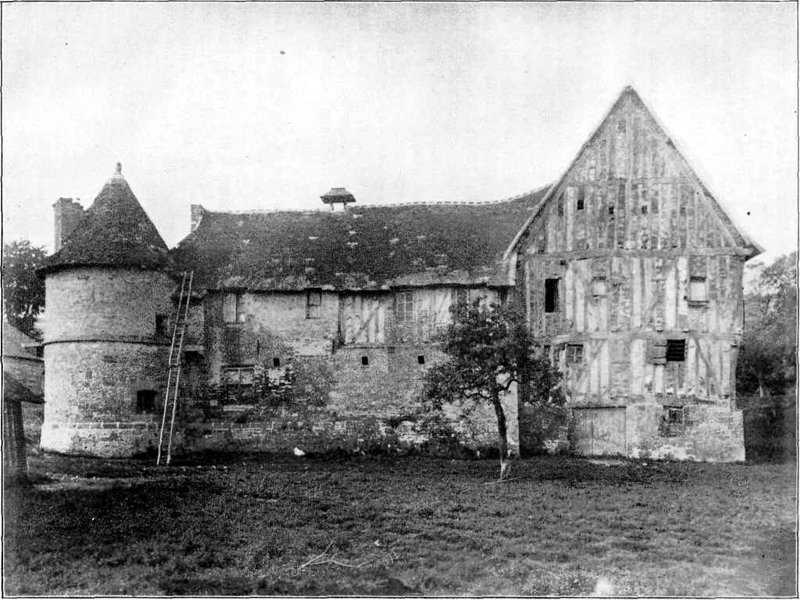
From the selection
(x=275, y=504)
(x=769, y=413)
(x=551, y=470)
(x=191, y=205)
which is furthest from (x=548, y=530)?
(x=769, y=413)

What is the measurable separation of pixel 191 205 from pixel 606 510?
60.4 feet

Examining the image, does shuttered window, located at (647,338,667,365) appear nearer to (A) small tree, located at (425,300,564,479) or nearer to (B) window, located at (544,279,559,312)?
(B) window, located at (544,279,559,312)

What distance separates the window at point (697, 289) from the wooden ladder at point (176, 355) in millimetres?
14746

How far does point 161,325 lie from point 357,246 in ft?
21.3

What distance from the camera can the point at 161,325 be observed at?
24234mm

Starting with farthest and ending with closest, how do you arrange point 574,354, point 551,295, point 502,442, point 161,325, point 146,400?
point 551,295 < point 574,354 < point 161,325 < point 146,400 < point 502,442

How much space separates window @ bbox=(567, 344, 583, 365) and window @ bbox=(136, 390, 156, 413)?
12135mm

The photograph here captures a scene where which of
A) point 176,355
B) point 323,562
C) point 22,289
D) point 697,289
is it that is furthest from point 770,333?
point 22,289

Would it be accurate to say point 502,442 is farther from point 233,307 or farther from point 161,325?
point 161,325

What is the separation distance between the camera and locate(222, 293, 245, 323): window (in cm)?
2527

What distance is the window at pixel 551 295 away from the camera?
2464 cm

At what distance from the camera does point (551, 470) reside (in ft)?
67.3

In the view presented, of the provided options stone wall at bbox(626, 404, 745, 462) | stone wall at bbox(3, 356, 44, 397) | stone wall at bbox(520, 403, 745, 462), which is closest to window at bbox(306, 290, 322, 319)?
stone wall at bbox(520, 403, 745, 462)

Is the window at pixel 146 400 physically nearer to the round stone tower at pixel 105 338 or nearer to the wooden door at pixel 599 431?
the round stone tower at pixel 105 338
